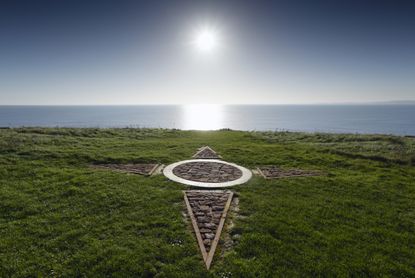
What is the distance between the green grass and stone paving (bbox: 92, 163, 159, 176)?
0.77 meters

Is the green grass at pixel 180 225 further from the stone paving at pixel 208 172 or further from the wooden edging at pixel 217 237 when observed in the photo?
the stone paving at pixel 208 172

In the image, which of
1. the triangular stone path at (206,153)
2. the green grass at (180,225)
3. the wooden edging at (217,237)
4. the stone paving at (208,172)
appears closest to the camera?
the green grass at (180,225)

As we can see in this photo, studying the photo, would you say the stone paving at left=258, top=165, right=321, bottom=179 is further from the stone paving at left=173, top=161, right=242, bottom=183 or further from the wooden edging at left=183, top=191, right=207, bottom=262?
the wooden edging at left=183, top=191, right=207, bottom=262

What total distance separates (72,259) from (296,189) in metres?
8.59

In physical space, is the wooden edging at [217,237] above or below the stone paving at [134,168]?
below

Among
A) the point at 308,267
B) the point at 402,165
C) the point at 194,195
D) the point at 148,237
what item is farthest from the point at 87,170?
the point at 402,165

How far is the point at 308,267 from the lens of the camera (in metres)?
6.28

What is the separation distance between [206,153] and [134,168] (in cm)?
559

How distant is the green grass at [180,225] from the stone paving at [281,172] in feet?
2.60

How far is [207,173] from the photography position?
507 inches

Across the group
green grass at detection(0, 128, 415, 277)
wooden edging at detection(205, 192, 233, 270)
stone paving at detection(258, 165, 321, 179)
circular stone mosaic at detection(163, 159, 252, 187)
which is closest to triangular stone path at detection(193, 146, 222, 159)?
circular stone mosaic at detection(163, 159, 252, 187)

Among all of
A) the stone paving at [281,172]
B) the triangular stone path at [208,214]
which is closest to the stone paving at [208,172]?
the stone paving at [281,172]

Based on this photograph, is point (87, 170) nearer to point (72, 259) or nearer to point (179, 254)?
point (72, 259)

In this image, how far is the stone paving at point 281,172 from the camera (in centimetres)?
1307
